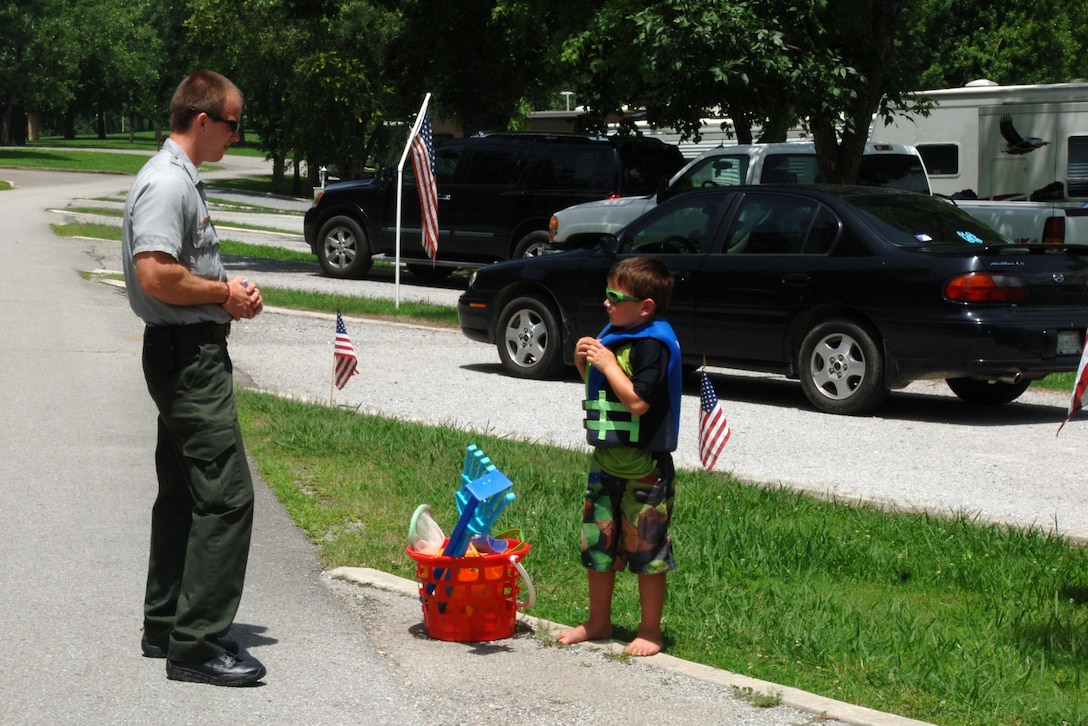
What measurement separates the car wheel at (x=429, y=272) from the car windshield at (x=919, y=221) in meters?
12.3

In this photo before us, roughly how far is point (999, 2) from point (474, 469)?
136 feet

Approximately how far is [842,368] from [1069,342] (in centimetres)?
163

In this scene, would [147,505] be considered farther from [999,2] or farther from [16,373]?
[999,2]

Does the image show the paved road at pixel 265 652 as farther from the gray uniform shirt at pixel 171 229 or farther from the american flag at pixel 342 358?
the american flag at pixel 342 358

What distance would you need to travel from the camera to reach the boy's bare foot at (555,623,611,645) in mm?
5262

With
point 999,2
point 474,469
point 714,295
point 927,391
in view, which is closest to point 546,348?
point 714,295

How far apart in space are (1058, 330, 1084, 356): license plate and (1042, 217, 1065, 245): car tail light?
6136mm

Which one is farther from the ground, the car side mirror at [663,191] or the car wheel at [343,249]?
the car side mirror at [663,191]

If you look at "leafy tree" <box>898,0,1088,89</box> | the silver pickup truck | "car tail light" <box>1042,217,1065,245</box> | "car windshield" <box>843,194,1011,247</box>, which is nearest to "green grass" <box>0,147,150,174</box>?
"leafy tree" <box>898,0,1088,89</box>

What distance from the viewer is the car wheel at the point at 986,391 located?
37.7ft

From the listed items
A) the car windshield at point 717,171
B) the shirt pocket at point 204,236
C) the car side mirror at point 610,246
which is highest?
the car windshield at point 717,171

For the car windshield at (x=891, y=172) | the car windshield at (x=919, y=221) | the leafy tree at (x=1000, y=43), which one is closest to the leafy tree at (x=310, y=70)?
the leafy tree at (x=1000, y=43)

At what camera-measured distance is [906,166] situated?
1881 cm

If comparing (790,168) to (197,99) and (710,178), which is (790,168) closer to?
(710,178)
